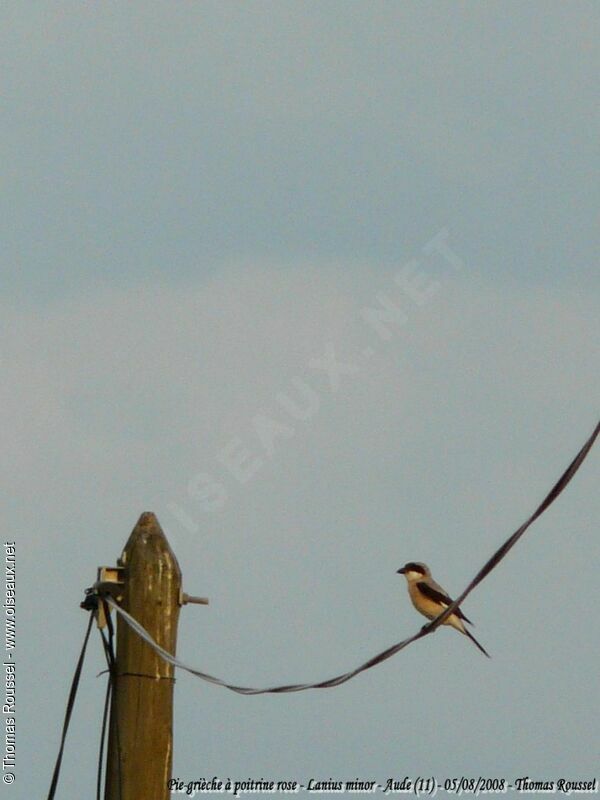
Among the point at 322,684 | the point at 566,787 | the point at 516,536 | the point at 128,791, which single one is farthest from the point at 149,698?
the point at 566,787

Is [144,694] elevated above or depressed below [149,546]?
below

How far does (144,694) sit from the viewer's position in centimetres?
827

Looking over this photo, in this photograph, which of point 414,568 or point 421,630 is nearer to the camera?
point 421,630

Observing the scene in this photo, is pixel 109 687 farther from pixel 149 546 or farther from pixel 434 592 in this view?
pixel 434 592

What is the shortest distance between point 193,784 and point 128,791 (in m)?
0.72

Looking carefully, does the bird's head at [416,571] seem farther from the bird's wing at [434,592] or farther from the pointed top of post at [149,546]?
the pointed top of post at [149,546]

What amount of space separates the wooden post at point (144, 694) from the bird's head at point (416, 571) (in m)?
4.25

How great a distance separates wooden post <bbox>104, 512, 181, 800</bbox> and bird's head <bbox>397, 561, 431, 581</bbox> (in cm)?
425

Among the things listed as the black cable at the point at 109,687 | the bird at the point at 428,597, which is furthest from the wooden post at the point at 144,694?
the bird at the point at 428,597

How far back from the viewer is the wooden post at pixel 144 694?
26.9 feet

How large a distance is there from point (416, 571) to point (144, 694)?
4565 millimetres

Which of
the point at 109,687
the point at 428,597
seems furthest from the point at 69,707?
the point at 428,597

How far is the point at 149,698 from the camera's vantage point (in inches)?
325

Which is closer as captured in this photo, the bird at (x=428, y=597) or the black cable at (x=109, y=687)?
the black cable at (x=109, y=687)
